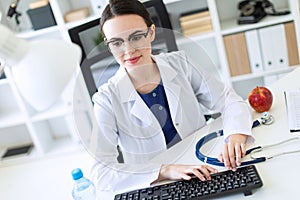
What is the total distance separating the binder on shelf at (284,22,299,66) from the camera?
253cm

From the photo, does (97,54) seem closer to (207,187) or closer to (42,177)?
(207,187)

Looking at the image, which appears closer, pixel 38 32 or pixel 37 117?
pixel 38 32

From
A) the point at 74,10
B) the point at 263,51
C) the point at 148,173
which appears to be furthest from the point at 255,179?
the point at 74,10

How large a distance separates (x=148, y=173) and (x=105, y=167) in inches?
5.1

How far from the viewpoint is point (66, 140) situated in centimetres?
316

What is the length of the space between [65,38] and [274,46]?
129cm

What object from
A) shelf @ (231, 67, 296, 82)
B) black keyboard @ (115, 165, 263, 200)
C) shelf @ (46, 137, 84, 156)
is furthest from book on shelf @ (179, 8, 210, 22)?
black keyboard @ (115, 165, 263, 200)

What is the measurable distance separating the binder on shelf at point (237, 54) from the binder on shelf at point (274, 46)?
0.11 meters

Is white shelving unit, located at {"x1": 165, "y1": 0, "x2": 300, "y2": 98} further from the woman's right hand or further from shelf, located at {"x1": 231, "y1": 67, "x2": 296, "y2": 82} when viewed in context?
the woman's right hand

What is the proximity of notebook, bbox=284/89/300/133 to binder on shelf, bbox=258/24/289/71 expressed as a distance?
118cm

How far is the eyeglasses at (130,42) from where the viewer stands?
109 cm

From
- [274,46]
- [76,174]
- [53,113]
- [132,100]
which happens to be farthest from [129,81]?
[53,113]

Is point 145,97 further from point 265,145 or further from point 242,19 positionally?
point 242,19

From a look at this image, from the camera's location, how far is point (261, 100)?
141cm
